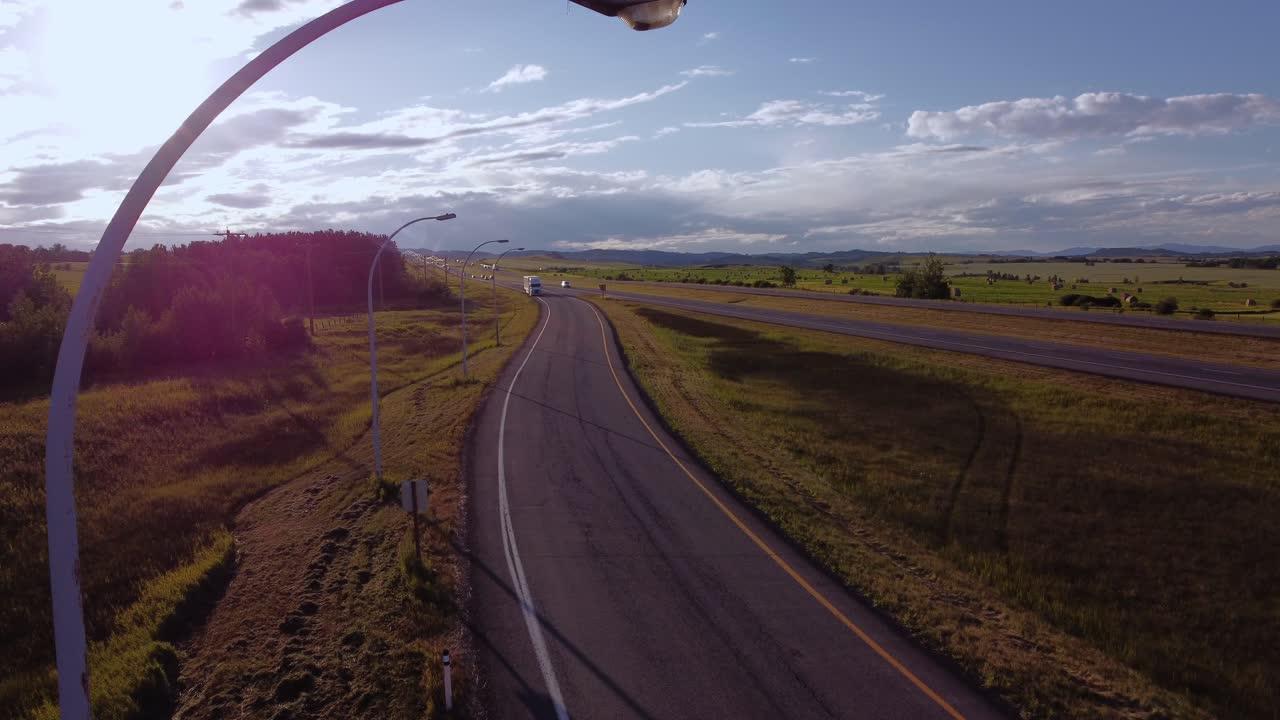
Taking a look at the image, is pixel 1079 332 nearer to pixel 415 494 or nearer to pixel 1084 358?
pixel 1084 358

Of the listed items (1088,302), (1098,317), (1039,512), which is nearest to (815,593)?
(1039,512)

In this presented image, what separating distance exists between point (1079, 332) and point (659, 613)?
2201 inches

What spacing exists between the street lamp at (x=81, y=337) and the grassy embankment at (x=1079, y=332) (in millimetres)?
51358

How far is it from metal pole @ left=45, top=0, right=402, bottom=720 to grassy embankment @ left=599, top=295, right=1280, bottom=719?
1121cm

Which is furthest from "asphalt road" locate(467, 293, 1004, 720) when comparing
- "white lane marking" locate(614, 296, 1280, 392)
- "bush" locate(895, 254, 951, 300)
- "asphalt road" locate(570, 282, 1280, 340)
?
"bush" locate(895, 254, 951, 300)

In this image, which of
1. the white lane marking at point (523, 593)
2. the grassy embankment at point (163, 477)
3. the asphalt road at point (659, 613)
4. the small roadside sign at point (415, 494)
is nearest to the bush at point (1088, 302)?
the grassy embankment at point (163, 477)

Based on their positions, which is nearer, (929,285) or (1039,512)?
(1039,512)

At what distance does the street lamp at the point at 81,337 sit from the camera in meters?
4.89

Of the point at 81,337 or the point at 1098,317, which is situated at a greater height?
the point at 81,337

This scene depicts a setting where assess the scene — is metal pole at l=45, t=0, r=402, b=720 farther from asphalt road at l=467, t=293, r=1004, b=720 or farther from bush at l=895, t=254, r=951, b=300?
bush at l=895, t=254, r=951, b=300

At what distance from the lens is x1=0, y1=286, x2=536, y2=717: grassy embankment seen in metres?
13.3

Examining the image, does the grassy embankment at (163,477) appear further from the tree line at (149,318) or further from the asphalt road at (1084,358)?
the asphalt road at (1084,358)

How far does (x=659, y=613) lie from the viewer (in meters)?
13.1

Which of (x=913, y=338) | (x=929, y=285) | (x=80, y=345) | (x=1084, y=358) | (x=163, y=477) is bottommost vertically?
(x=163, y=477)
